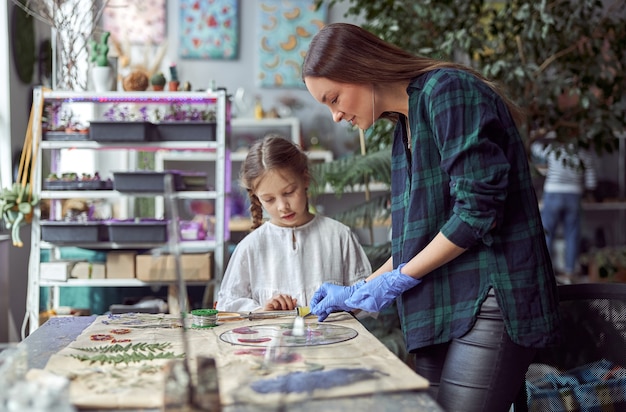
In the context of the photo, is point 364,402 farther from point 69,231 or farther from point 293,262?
point 69,231

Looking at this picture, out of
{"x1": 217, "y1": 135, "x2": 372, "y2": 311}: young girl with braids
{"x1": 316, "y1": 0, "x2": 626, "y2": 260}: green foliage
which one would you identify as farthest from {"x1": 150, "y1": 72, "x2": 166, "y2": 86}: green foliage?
{"x1": 217, "y1": 135, "x2": 372, "y2": 311}: young girl with braids

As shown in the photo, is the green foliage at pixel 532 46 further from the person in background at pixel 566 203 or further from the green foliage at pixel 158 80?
the person in background at pixel 566 203

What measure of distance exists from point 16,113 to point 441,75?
2.94 m

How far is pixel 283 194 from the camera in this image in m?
2.14

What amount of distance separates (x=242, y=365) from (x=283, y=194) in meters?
0.89

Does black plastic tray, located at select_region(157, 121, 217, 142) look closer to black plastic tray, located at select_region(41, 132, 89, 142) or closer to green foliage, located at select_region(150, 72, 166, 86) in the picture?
green foliage, located at select_region(150, 72, 166, 86)

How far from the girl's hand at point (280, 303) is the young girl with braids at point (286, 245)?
0.51 feet

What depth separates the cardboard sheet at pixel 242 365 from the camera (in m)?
1.13

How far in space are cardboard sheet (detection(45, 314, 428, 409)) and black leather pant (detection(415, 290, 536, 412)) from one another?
169mm

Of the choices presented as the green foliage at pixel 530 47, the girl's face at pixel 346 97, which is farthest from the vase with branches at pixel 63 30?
the girl's face at pixel 346 97

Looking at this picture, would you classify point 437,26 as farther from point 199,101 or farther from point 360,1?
point 199,101

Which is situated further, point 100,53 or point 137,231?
point 100,53

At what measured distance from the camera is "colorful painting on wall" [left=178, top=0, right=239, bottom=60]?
255 inches

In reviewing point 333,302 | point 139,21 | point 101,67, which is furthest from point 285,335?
point 139,21
